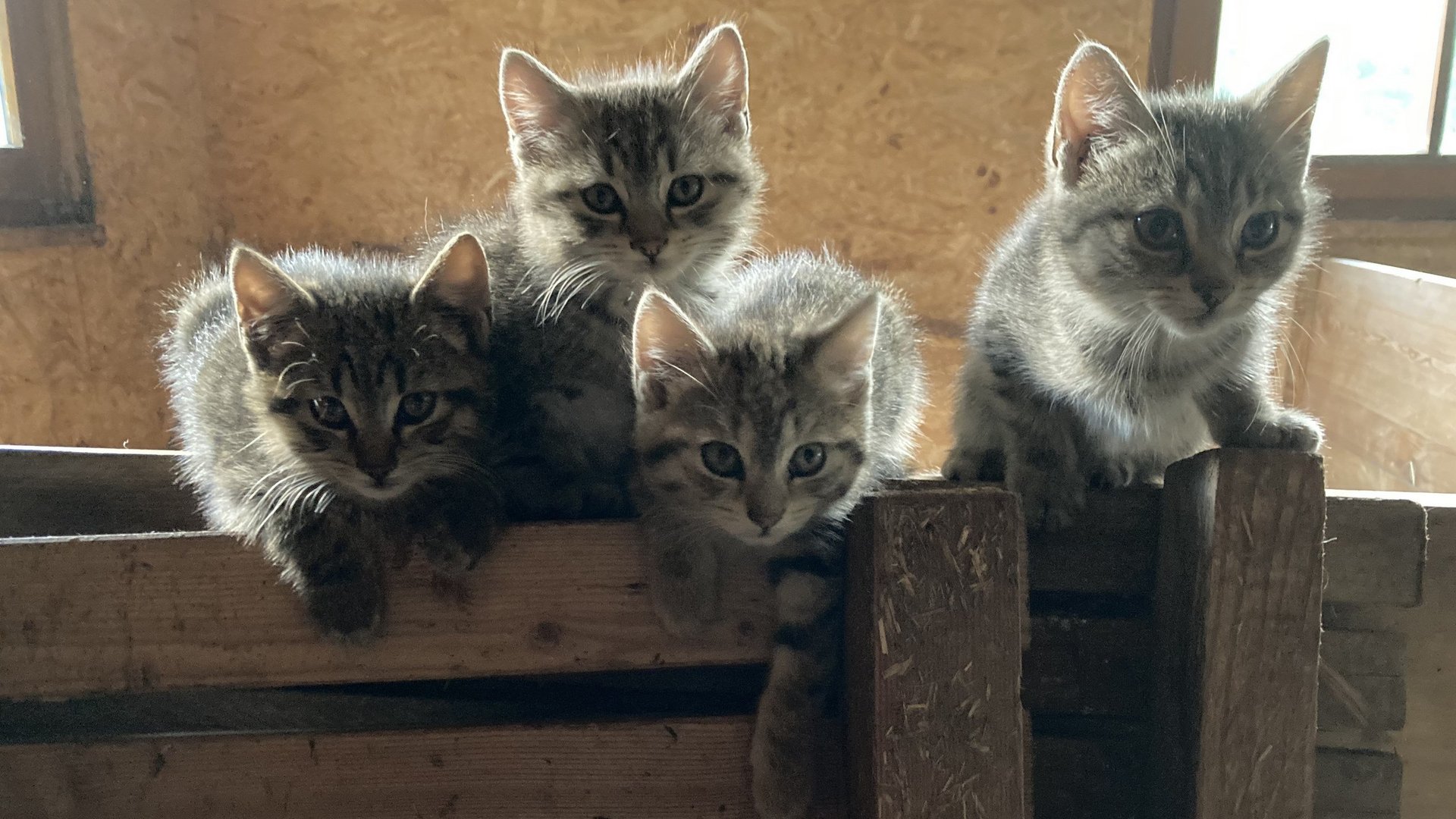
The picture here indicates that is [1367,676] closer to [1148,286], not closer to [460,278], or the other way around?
[1148,286]

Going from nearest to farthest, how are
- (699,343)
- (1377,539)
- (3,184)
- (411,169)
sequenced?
1. (1377,539)
2. (699,343)
3. (3,184)
4. (411,169)

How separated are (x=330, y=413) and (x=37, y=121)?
77.5 inches

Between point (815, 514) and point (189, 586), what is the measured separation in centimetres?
79

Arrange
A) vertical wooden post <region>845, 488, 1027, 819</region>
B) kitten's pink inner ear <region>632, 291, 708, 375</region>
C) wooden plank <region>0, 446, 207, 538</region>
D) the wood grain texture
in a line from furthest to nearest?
the wood grain texture
wooden plank <region>0, 446, 207, 538</region>
kitten's pink inner ear <region>632, 291, 708, 375</region>
vertical wooden post <region>845, 488, 1027, 819</region>

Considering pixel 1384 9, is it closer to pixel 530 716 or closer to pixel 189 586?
pixel 530 716

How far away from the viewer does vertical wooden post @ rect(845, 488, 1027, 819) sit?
1069mm

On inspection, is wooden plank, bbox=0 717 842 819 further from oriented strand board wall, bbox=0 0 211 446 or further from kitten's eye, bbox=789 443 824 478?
oriented strand board wall, bbox=0 0 211 446

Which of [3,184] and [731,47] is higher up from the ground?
[731,47]

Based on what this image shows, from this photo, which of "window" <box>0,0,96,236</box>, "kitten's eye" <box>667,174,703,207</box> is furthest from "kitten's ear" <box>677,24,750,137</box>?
"window" <box>0,0,96,236</box>

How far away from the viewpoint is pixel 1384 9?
314cm

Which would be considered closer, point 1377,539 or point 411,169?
point 1377,539

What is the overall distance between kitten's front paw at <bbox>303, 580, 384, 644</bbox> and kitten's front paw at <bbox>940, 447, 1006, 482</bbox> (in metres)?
0.84

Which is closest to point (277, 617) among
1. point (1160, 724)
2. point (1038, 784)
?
point (1038, 784)

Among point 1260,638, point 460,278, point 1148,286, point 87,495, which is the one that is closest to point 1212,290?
point 1148,286
